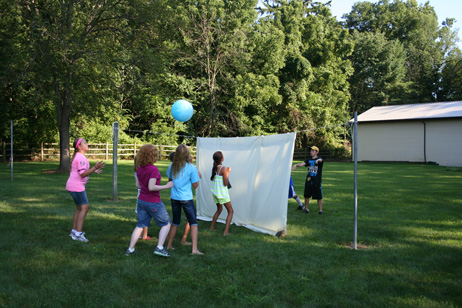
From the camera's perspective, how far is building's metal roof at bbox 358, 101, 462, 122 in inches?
1232

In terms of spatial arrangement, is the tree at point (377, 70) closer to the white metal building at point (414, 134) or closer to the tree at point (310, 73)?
the tree at point (310, 73)

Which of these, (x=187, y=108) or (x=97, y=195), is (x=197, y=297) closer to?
(x=187, y=108)

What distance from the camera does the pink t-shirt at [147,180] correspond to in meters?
5.41

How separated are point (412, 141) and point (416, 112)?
120 inches

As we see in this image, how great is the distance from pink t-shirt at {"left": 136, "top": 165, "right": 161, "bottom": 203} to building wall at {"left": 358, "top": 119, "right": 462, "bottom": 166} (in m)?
31.5

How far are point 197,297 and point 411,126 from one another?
110 feet

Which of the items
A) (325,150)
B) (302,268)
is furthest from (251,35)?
(302,268)

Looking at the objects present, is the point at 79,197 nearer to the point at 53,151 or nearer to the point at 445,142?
the point at 53,151

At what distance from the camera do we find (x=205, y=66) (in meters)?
33.7

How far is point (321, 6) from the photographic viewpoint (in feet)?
156

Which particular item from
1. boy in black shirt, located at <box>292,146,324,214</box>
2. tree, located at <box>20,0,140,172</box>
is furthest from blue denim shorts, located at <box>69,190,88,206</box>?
tree, located at <box>20,0,140,172</box>

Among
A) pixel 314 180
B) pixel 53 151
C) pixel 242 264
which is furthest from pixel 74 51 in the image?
pixel 53 151

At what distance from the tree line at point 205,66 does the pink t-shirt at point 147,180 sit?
13.2m

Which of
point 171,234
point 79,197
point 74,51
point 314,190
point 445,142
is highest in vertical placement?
point 74,51
